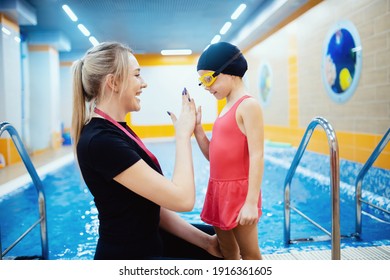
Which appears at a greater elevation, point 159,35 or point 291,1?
point 291,1

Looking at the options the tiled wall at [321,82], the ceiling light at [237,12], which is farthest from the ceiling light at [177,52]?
the tiled wall at [321,82]

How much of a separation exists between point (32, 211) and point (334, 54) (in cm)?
445

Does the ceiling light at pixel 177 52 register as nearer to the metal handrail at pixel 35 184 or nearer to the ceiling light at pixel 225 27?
the ceiling light at pixel 225 27

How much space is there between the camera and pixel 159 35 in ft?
7.05

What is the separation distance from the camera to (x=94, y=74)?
3.65ft

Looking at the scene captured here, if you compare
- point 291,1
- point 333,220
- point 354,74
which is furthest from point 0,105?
point 354,74

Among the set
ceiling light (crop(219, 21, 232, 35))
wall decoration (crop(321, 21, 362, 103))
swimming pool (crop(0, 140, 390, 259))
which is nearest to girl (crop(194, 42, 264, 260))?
swimming pool (crop(0, 140, 390, 259))

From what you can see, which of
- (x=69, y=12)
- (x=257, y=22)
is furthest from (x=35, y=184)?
(x=257, y=22)

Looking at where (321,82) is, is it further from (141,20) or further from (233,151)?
(233,151)

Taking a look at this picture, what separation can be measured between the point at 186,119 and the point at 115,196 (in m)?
0.34

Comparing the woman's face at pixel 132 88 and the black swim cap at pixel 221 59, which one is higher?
the black swim cap at pixel 221 59

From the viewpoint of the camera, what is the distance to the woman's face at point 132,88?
43.9 inches

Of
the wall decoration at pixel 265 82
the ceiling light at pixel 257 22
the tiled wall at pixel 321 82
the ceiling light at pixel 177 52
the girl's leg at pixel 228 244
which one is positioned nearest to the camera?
the girl's leg at pixel 228 244

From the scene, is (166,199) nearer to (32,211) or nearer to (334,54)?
(32,211)
